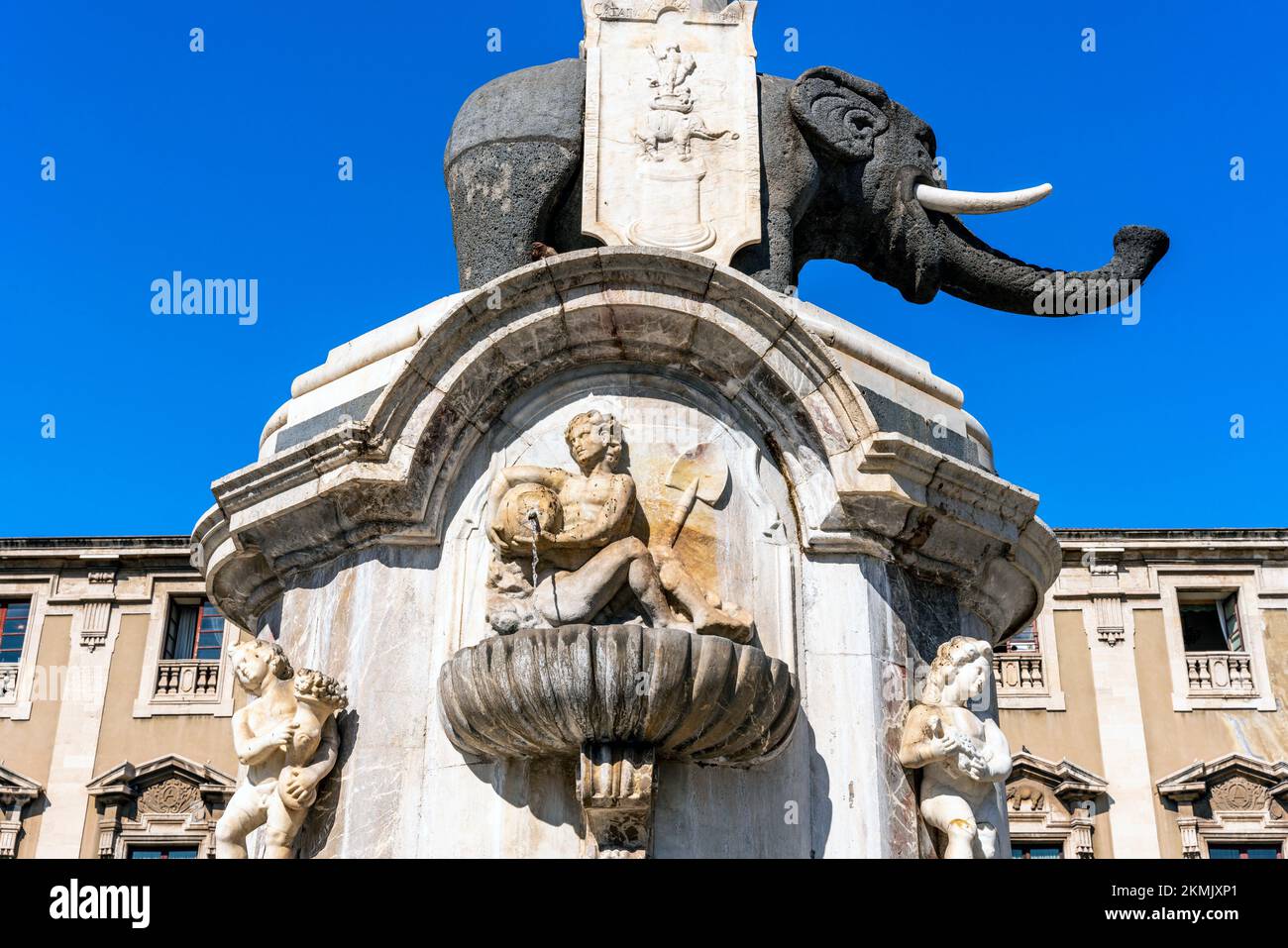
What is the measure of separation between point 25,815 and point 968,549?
72.5 feet

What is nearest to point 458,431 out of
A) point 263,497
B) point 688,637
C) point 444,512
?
point 444,512

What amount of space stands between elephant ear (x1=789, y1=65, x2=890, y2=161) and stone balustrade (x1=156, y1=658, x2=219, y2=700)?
64.1 feet

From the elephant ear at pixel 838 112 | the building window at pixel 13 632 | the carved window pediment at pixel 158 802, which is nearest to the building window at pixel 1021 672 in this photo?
the carved window pediment at pixel 158 802

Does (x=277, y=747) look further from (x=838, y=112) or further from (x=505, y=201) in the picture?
(x=838, y=112)

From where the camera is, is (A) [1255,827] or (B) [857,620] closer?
(B) [857,620]

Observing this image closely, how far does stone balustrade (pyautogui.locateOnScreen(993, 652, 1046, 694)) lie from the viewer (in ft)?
92.0

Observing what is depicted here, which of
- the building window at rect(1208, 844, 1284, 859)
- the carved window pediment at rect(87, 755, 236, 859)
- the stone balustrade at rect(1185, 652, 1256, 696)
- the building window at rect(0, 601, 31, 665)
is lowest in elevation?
the building window at rect(1208, 844, 1284, 859)

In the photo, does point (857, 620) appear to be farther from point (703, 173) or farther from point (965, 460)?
point (703, 173)

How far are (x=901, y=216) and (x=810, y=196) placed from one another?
724mm

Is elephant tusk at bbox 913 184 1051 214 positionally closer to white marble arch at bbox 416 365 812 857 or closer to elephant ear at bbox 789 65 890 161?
elephant ear at bbox 789 65 890 161

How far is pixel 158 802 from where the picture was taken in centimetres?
2742

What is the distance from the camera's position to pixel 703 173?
11125 millimetres

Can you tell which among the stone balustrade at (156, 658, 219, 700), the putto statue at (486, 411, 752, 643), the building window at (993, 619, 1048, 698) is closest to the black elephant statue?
the putto statue at (486, 411, 752, 643)
